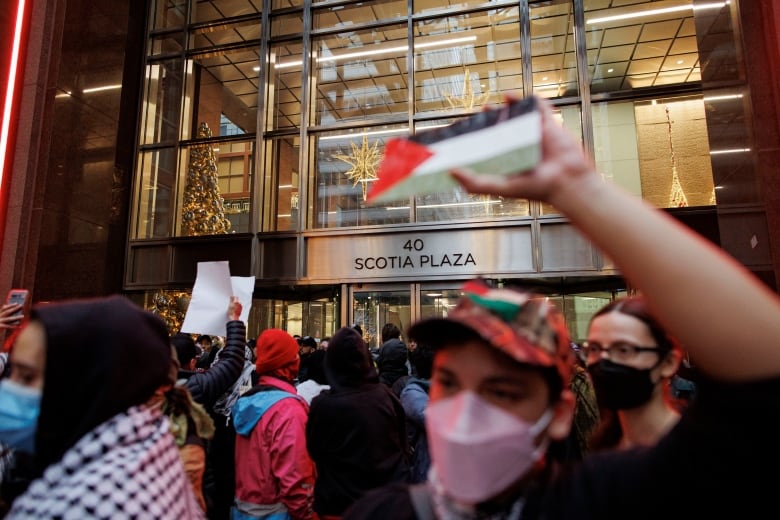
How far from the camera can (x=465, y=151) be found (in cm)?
101

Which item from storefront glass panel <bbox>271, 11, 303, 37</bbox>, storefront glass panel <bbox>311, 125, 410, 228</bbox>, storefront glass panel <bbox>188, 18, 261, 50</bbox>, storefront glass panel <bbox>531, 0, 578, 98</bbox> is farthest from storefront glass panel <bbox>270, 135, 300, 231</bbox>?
storefront glass panel <bbox>531, 0, 578, 98</bbox>

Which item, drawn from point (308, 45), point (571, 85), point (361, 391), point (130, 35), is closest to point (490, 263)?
point (571, 85)

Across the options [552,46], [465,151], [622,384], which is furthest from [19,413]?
[552,46]

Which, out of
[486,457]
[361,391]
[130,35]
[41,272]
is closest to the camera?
[486,457]

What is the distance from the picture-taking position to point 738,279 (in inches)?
33.6

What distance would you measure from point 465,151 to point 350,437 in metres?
2.72

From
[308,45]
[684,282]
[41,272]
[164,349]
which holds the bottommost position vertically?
[164,349]

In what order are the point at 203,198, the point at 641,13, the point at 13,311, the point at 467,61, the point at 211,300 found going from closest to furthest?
1. the point at 211,300
2. the point at 13,311
3. the point at 641,13
4. the point at 467,61
5. the point at 203,198

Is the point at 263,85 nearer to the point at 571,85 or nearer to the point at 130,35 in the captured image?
the point at 130,35

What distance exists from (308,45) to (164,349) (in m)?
11.8

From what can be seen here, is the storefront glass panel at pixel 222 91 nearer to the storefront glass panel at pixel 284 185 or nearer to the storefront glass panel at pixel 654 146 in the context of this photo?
the storefront glass panel at pixel 284 185

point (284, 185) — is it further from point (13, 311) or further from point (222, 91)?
point (13, 311)

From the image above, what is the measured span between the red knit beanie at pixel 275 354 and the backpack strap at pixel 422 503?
2.69 metres

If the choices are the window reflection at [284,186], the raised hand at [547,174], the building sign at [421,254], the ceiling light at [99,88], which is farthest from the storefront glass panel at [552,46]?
the raised hand at [547,174]
